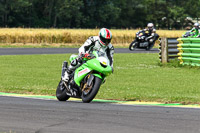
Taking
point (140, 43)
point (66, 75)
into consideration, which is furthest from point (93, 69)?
point (140, 43)

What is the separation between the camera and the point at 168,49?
20.4 m

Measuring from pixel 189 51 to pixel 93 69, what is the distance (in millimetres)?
9741

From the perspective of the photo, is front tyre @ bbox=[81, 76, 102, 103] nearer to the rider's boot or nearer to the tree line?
the rider's boot

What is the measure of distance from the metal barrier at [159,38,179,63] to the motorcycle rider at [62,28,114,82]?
10396 millimetres

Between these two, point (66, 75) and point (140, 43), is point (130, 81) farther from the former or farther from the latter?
point (140, 43)

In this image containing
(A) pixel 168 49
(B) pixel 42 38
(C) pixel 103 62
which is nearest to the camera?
(C) pixel 103 62

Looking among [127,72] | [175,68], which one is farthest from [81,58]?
[175,68]

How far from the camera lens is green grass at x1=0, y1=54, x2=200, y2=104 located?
36.8 feet

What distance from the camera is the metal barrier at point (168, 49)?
20.2 m

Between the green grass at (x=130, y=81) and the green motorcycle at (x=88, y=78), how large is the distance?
1.26m

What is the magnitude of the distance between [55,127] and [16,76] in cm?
878

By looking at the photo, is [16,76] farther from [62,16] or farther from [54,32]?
[62,16]

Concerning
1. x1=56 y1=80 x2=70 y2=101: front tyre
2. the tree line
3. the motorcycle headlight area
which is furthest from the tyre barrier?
the tree line

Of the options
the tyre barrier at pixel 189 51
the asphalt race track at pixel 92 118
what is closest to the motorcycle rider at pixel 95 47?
the asphalt race track at pixel 92 118
